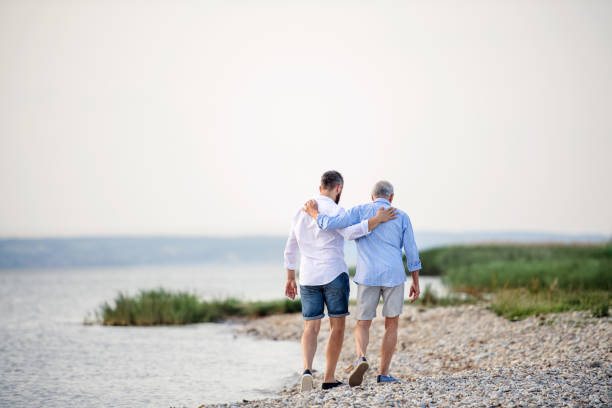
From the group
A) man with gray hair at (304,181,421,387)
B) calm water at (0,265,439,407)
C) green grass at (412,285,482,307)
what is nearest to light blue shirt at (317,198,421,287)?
man with gray hair at (304,181,421,387)

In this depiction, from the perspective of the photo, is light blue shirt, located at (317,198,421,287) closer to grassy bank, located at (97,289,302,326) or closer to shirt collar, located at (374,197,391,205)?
shirt collar, located at (374,197,391,205)

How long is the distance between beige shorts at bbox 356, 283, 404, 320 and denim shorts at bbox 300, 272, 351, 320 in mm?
187

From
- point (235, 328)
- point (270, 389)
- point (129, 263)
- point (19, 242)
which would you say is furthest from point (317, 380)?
point (19, 242)

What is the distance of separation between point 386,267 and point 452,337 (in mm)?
5219

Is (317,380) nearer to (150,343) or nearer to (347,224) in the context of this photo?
(347,224)

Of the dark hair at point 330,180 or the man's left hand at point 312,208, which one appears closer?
the man's left hand at point 312,208

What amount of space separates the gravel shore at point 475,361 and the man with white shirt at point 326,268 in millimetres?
495

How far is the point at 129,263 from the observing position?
8081 centimetres

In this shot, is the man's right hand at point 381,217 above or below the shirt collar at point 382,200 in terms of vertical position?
below

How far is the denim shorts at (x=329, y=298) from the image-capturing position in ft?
18.6

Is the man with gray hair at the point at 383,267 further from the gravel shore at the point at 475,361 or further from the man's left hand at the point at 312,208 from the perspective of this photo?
the gravel shore at the point at 475,361

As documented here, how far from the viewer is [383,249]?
5789mm

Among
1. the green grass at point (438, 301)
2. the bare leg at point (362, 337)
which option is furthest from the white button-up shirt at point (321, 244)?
the green grass at point (438, 301)

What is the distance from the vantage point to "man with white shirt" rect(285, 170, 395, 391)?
5.67 meters
